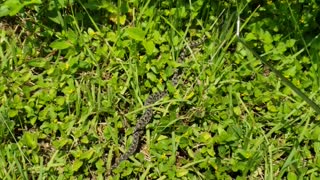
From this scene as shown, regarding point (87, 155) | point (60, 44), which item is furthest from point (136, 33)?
point (87, 155)

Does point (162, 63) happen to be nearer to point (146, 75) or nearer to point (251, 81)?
point (146, 75)

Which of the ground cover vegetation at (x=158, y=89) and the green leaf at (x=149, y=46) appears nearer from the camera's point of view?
the ground cover vegetation at (x=158, y=89)

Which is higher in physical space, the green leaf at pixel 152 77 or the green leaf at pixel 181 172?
the green leaf at pixel 152 77

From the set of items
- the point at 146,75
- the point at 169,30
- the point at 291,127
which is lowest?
the point at 291,127

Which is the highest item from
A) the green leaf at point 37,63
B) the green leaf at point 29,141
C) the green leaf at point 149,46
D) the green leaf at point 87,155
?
the green leaf at point 149,46

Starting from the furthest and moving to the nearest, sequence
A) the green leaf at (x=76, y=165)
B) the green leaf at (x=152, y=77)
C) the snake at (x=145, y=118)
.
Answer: the green leaf at (x=152, y=77), the snake at (x=145, y=118), the green leaf at (x=76, y=165)

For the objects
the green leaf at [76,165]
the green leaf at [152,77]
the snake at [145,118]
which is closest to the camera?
the green leaf at [76,165]

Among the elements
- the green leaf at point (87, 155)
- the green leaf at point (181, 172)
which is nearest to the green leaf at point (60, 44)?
the green leaf at point (87, 155)

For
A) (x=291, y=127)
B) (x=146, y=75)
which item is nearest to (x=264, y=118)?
(x=291, y=127)

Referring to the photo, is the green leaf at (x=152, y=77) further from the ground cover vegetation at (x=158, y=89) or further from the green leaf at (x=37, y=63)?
the green leaf at (x=37, y=63)
